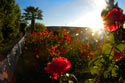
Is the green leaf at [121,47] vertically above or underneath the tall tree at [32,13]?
underneath

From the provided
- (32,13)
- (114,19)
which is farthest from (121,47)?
(32,13)

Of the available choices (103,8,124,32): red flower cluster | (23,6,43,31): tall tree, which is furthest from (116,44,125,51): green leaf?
(23,6,43,31): tall tree

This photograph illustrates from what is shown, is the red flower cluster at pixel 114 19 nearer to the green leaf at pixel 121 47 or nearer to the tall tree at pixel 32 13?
the green leaf at pixel 121 47

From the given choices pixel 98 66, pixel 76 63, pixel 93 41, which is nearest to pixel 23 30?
pixel 93 41

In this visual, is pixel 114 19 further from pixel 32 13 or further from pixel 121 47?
pixel 32 13

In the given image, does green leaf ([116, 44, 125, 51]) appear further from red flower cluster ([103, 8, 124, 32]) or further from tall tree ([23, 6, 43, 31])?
tall tree ([23, 6, 43, 31])

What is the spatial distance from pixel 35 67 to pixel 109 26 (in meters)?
3.86

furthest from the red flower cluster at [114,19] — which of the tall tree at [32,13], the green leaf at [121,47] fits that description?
the tall tree at [32,13]

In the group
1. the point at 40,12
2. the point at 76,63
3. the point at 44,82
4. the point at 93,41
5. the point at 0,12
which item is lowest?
the point at 44,82

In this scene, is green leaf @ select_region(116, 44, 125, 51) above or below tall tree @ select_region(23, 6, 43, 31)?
below

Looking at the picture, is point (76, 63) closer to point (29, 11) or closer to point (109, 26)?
point (109, 26)

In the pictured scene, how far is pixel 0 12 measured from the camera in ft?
36.8

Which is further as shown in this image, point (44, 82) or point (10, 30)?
point (10, 30)

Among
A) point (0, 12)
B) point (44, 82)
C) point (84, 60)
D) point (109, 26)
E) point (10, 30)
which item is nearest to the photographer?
point (109, 26)
